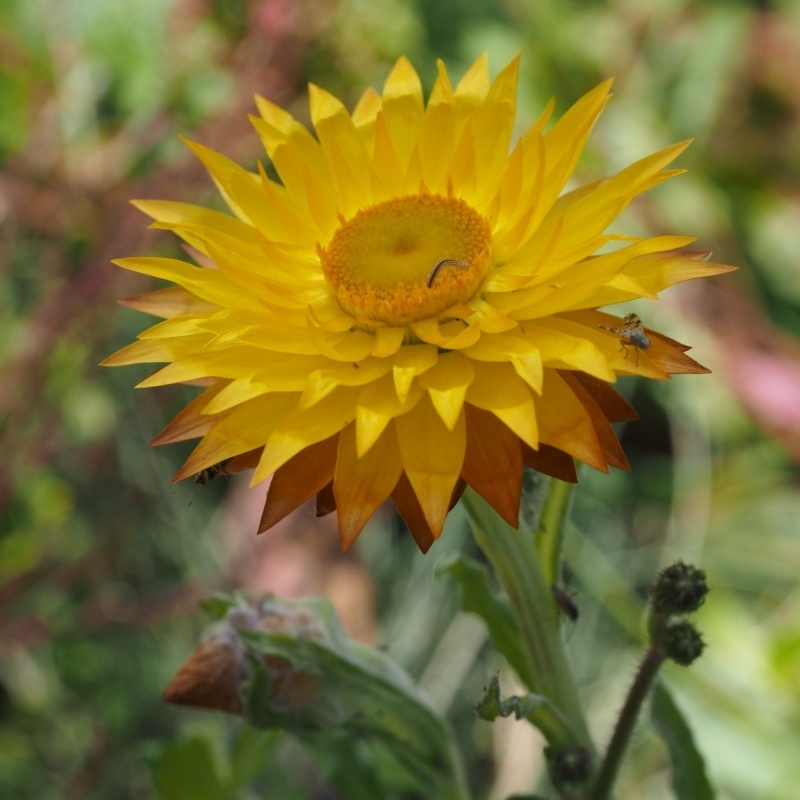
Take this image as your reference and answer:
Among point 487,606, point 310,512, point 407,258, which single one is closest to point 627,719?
point 487,606

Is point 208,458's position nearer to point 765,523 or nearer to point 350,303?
point 350,303

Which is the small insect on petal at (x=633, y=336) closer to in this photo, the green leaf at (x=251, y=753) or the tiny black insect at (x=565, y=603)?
the tiny black insect at (x=565, y=603)

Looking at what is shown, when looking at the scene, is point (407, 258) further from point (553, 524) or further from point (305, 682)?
point (305, 682)

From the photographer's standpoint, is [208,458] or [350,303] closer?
[208,458]

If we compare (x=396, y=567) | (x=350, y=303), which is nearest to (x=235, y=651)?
(x=350, y=303)

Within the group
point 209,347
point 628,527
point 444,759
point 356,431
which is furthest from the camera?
point 628,527

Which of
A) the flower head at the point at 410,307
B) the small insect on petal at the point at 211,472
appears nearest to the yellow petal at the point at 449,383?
the flower head at the point at 410,307

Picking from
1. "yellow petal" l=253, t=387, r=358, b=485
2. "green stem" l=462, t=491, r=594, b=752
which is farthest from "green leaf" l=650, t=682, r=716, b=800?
"yellow petal" l=253, t=387, r=358, b=485
